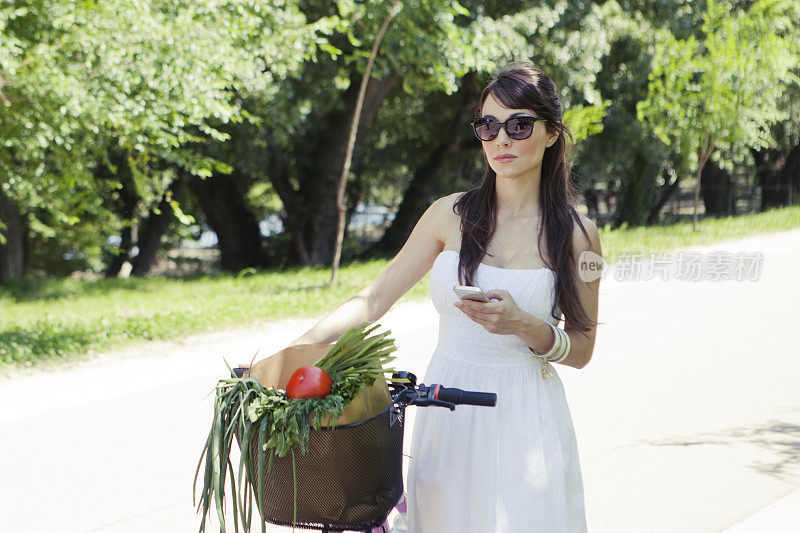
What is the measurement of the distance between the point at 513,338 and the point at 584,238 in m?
0.38

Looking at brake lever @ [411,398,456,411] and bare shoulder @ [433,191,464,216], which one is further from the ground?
bare shoulder @ [433,191,464,216]

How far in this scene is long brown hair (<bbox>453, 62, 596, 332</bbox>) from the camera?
249cm

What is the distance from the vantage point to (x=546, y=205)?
103 inches

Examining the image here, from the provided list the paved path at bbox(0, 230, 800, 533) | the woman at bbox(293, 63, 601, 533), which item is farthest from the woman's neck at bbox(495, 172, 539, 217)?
the paved path at bbox(0, 230, 800, 533)

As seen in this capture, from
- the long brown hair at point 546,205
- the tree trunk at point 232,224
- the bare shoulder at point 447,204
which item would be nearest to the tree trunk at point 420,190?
the tree trunk at point 232,224

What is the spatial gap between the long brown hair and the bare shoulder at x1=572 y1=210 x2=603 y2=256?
0.04ft

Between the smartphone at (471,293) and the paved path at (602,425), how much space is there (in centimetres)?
297

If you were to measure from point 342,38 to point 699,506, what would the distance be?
12451 mm

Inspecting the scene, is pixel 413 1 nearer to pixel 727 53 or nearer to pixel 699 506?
pixel 727 53

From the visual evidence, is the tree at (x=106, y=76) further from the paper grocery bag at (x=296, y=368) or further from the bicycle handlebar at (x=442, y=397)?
the bicycle handlebar at (x=442, y=397)

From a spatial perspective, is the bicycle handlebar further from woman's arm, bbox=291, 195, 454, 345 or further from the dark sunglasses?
the dark sunglasses

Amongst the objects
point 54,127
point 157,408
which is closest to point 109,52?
point 54,127

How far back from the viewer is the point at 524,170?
8.42 feet

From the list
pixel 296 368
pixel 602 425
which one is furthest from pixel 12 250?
→ pixel 296 368
